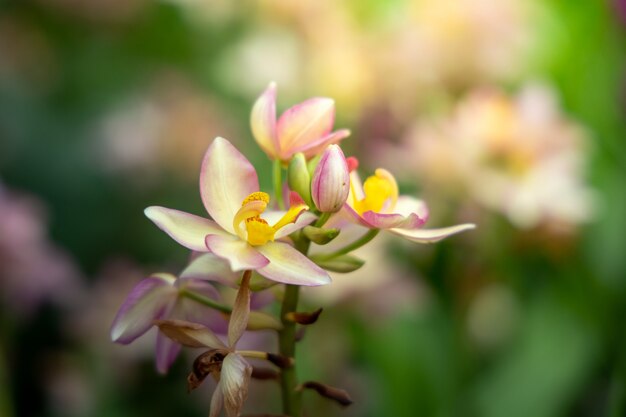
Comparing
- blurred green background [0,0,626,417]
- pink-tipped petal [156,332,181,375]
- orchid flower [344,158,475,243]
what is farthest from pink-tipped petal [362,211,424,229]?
blurred green background [0,0,626,417]

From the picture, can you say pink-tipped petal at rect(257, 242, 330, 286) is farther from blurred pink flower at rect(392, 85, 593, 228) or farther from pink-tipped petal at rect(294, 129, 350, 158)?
blurred pink flower at rect(392, 85, 593, 228)

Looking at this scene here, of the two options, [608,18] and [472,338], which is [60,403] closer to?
[472,338]

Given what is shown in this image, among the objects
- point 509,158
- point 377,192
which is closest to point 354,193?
point 377,192

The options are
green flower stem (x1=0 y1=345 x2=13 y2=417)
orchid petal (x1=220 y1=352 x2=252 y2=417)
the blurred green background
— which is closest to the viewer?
orchid petal (x1=220 y1=352 x2=252 y2=417)

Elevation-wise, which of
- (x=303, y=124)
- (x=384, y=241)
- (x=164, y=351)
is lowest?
(x=384, y=241)

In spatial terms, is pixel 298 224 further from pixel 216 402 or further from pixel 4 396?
pixel 4 396
